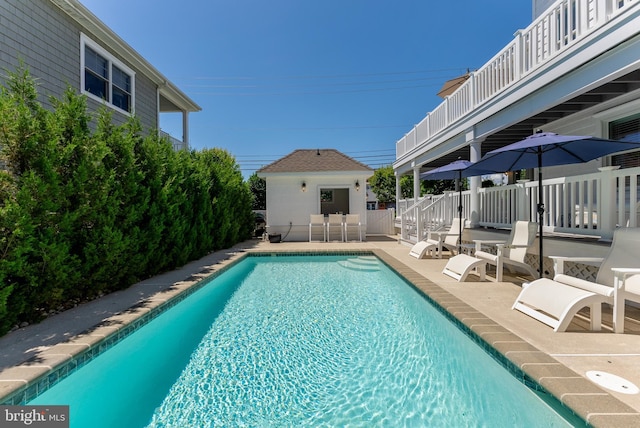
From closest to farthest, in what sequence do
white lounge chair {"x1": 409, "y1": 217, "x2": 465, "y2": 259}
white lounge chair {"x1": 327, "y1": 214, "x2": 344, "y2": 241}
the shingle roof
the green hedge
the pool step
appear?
the green hedge < white lounge chair {"x1": 409, "y1": 217, "x2": 465, "y2": 259} < the pool step < white lounge chair {"x1": 327, "y1": 214, "x2": 344, "y2": 241} < the shingle roof

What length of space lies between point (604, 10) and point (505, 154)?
2.23 metres

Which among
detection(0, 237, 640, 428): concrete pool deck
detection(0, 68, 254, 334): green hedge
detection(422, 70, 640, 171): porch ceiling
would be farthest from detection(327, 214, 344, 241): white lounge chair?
detection(0, 237, 640, 428): concrete pool deck

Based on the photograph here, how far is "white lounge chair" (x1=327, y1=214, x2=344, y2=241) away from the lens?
1298 cm

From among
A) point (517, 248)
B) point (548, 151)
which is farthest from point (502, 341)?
point (548, 151)

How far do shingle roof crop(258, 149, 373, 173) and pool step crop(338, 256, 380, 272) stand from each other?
4979 millimetres

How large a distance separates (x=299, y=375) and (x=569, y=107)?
7538 millimetres

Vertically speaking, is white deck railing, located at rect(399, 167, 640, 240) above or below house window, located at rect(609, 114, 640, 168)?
below

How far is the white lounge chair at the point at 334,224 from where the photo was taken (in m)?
13.0

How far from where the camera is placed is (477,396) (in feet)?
8.90

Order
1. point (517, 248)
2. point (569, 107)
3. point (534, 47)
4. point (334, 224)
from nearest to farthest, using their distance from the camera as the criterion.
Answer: point (517, 248) < point (534, 47) < point (569, 107) < point (334, 224)

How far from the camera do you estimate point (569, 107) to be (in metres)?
6.59

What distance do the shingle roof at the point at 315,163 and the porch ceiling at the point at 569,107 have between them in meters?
4.92

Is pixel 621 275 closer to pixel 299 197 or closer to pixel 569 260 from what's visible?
pixel 569 260

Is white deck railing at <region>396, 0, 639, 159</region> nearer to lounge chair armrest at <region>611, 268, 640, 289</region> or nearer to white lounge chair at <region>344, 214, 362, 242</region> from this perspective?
lounge chair armrest at <region>611, 268, 640, 289</region>
